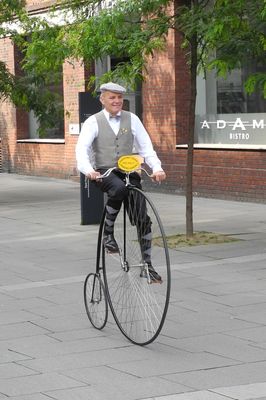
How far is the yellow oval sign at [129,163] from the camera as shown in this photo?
766cm

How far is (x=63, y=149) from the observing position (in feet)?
81.1

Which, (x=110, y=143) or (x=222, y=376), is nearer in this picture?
(x=222, y=376)

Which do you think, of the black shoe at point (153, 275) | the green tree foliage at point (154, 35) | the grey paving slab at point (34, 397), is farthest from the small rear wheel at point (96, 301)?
the green tree foliage at point (154, 35)

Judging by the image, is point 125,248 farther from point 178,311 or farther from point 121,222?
point 178,311

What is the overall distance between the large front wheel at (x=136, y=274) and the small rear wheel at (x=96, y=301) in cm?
23

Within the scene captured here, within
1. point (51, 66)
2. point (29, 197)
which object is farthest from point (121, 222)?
point (29, 197)

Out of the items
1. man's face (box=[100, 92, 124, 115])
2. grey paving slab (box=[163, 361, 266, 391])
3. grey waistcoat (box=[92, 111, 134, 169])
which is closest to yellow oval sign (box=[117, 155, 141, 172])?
grey waistcoat (box=[92, 111, 134, 169])

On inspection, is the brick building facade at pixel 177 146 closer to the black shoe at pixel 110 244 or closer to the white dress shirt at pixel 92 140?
the white dress shirt at pixel 92 140

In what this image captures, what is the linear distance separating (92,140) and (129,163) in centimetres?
58

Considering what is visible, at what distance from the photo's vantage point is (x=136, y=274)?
7.76m

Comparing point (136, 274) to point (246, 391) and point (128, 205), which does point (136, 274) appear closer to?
point (128, 205)

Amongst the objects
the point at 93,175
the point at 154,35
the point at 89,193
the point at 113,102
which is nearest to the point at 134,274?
the point at 93,175

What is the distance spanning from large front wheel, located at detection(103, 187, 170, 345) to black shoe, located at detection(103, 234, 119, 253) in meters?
0.04

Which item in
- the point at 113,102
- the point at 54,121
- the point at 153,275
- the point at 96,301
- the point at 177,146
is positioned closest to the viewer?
the point at 153,275
